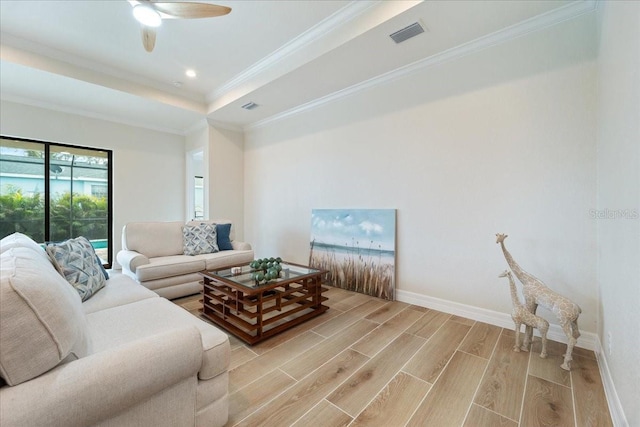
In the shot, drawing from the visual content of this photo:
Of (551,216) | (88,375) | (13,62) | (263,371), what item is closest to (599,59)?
(551,216)

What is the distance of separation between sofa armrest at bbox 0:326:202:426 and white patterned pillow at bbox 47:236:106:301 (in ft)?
4.09

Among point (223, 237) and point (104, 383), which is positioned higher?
point (223, 237)

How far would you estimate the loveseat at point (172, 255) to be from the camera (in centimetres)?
303

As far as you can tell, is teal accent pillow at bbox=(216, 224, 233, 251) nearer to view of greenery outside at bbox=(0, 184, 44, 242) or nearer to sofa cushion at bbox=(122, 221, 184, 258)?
sofa cushion at bbox=(122, 221, 184, 258)

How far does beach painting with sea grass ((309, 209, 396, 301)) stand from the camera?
10.6 feet

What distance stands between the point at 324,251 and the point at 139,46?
11.4ft

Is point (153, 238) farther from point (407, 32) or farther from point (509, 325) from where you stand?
point (509, 325)

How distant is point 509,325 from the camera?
2.42m

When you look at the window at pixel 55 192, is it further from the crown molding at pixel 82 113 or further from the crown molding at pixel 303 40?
the crown molding at pixel 303 40

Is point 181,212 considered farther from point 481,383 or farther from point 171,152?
point 481,383

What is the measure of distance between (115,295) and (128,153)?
13.0 feet

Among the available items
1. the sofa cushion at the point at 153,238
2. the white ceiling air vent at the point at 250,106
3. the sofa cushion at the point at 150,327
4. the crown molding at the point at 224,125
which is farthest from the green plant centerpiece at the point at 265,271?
the crown molding at the point at 224,125

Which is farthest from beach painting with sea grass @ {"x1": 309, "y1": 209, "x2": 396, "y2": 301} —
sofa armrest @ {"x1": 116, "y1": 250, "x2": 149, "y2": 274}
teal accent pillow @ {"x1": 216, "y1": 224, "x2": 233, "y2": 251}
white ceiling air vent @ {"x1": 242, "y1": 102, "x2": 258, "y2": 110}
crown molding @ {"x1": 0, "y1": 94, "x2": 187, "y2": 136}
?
crown molding @ {"x1": 0, "y1": 94, "x2": 187, "y2": 136}

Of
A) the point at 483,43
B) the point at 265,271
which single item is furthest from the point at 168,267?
the point at 483,43
